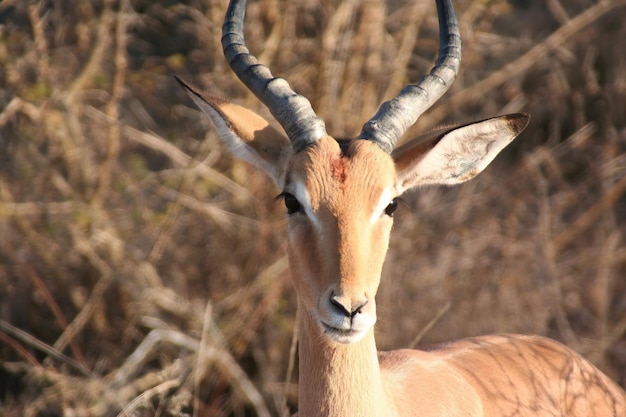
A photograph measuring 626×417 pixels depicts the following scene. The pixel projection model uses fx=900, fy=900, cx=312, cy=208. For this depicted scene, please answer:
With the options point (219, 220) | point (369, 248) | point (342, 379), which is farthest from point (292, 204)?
point (219, 220)

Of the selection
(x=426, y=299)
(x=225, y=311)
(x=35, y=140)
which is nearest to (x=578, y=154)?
(x=426, y=299)

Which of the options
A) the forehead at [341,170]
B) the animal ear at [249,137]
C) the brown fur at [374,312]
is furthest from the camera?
the animal ear at [249,137]

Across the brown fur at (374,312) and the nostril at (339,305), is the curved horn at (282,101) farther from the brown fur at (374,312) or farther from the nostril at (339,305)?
the nostril at (339,305)

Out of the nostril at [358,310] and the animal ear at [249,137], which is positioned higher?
the animal ear at [249,137]

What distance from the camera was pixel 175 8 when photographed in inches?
313

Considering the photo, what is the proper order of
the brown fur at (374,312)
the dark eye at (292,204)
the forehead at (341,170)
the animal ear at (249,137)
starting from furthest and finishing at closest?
the animal ear at (249,137) < the dark eye at (292,204) < the forehead at (341,170) < the brown fur at (374,312)

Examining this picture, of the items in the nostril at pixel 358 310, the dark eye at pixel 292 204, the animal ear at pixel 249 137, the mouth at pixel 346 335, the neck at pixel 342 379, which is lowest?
the neck at pixel 342 379

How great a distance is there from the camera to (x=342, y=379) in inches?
152

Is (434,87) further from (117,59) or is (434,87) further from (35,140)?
(35,140)

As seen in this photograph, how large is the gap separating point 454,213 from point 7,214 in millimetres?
3908

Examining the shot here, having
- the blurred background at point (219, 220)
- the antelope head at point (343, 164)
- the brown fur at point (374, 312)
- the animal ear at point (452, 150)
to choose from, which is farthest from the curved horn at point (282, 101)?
the blurred background at point (219, 220)

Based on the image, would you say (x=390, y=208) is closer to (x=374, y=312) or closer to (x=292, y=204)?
(x=292, y=204)

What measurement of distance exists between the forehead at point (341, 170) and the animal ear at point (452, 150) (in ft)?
0.48

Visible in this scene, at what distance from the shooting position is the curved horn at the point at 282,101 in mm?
4180
